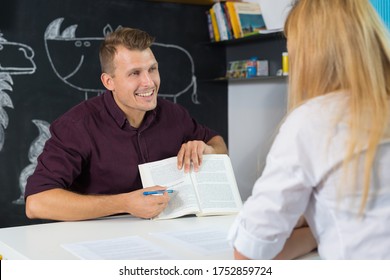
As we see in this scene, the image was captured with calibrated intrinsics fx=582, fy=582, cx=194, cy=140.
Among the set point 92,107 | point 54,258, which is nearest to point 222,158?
point 92,107

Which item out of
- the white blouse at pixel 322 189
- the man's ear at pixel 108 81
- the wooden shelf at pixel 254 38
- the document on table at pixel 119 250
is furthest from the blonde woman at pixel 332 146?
the wooden shelf at pixel 254 38

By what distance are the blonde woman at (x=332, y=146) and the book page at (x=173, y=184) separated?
2.71 ft

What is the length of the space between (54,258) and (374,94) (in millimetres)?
859

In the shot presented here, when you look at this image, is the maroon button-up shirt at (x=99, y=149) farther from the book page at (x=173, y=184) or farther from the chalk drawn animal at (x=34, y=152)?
the chalk drawn animal at (x=34, y=152)

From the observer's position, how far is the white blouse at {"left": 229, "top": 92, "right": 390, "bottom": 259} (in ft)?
3.44

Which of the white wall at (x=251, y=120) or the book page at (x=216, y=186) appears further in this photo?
the white wall at (x=251, y=120)

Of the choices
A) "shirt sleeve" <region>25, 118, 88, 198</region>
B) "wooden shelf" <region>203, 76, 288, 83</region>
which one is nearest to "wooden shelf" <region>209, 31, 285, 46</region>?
"wooden shelf" <region>203, 76, 288, 83</region>

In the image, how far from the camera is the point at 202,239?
64.6 inches

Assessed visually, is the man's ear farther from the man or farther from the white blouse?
the white blouse

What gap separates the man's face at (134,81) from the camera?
2.30 meters

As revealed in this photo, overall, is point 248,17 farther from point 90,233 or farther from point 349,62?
point 349,62

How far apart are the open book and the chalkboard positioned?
1.84 meters

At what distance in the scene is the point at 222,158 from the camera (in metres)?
2.13
